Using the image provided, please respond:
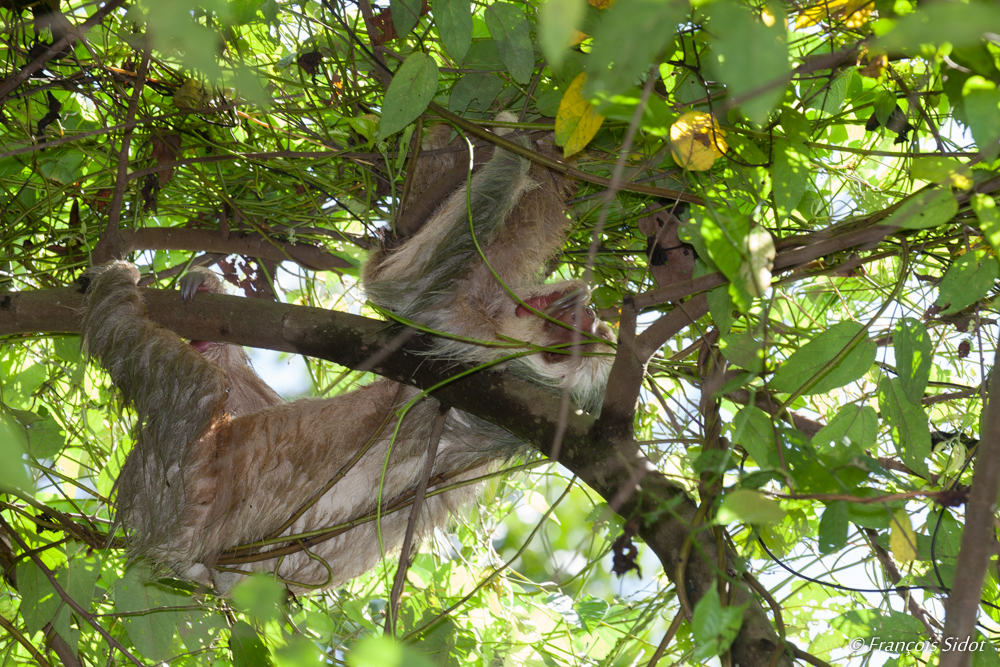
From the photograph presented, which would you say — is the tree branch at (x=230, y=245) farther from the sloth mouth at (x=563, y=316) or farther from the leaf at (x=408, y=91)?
the leaf at (x=408, y=91)

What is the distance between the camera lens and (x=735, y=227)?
3.74ft

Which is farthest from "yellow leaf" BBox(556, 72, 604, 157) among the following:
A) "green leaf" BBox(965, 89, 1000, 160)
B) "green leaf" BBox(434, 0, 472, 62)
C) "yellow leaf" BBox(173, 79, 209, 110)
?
"yellow leaf" BBox(173, 79, 209, 110)

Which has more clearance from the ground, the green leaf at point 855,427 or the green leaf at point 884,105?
the green leaf at point 884,105

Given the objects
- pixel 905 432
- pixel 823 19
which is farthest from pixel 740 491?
pixel 823 19

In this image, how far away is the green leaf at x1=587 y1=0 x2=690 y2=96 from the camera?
734mm

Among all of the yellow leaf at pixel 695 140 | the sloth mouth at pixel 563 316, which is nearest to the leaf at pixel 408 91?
the yellow leaf at pixel 695 140

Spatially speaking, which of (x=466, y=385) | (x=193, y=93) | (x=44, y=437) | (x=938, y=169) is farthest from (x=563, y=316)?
(x=44, y=437)

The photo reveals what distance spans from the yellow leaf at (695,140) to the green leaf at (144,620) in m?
1.98

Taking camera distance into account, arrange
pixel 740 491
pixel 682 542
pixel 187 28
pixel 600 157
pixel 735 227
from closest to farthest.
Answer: pixel 187 28 → pixel 740 491 → pixel 735 227 → pixel 682 542 → pixel 600 157

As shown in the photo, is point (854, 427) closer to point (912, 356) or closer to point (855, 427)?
point (855, 427)

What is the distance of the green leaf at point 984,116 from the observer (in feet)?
3.35

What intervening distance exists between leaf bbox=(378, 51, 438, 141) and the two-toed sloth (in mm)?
784

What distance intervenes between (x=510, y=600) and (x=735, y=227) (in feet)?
6.95

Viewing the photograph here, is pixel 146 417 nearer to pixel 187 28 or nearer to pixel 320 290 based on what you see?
pixel 320 290
